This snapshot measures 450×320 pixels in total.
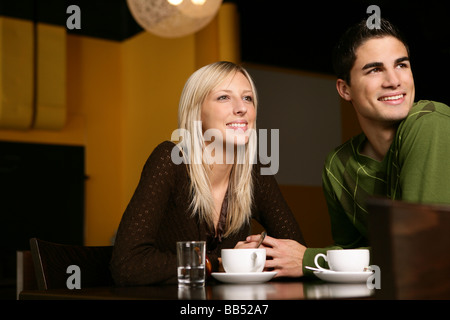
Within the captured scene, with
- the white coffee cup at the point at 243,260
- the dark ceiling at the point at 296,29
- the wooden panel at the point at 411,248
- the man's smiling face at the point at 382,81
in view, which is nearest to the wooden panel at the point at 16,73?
the dark ceiling at the point at 296,29

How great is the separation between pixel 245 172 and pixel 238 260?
0.65m

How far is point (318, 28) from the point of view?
4.62 m

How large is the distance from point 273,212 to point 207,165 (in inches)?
11.3

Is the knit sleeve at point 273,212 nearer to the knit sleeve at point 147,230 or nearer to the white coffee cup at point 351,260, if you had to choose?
the knit sleeve at point 147,230

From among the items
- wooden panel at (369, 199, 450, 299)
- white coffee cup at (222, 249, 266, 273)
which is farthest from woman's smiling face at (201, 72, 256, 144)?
wooden panel at (369, 199, 450, 299)

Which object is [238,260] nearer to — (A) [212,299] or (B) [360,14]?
(A) [212,299]

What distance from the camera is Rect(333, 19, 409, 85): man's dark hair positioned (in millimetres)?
1960

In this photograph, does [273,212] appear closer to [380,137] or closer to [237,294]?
[380,137]

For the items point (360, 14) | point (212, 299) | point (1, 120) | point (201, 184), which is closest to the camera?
point (212, 299)

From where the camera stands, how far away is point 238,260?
1.35 m

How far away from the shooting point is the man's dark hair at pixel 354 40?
1.96 metres

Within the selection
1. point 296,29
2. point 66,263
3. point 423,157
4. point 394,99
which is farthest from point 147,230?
point 296,29

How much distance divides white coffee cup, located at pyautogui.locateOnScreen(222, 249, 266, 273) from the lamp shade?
Answer: 2700 mm
